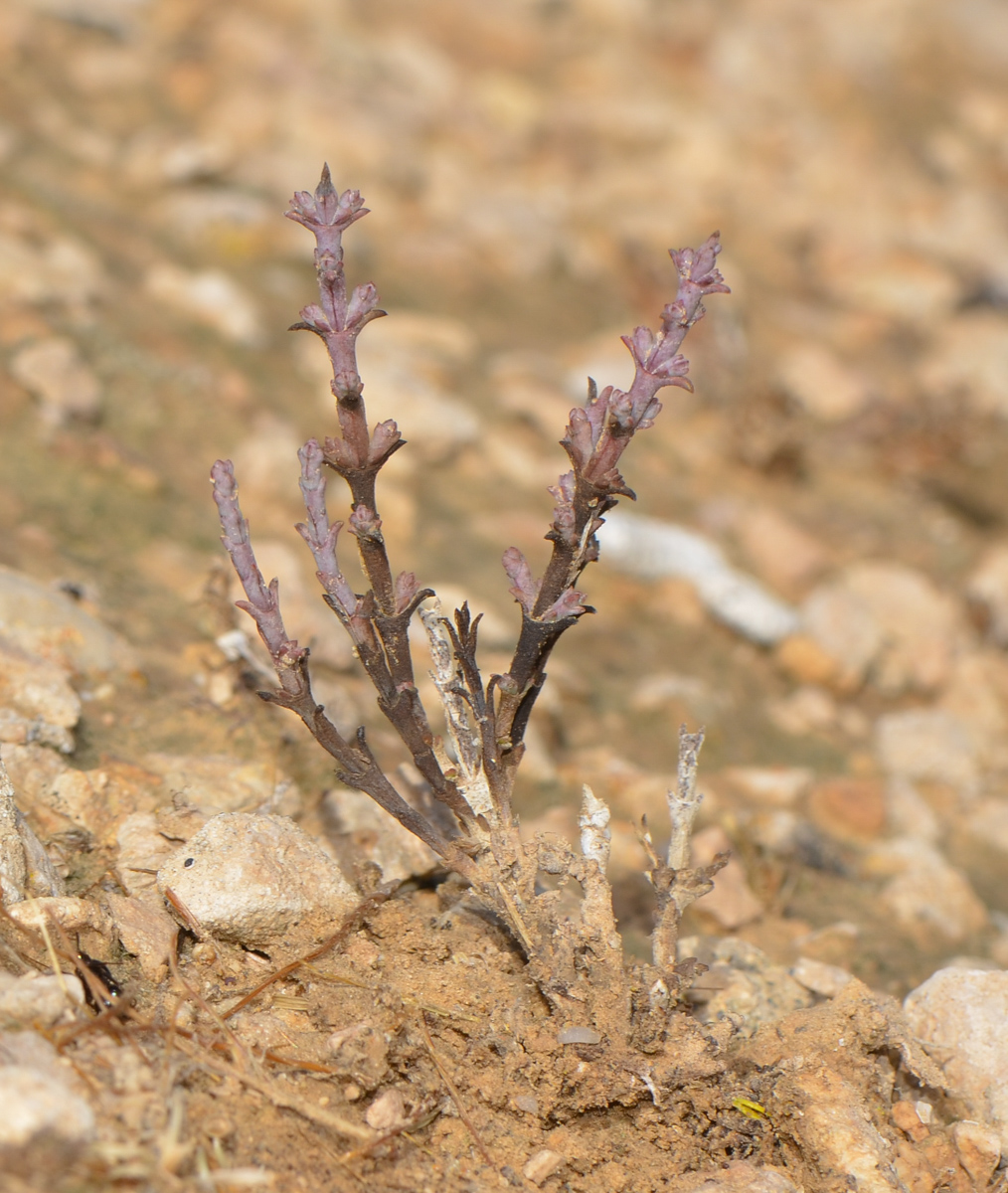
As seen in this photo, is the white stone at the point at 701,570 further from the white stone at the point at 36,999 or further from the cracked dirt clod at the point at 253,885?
the white stone at the point at 36,999

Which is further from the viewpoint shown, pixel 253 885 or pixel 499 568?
pixel 499 568

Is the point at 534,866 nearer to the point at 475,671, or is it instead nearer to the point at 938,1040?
the point at 475,671

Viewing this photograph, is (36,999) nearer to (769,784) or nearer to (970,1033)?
(970,1033)

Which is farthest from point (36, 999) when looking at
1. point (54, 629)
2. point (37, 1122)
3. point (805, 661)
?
point (805, 661)

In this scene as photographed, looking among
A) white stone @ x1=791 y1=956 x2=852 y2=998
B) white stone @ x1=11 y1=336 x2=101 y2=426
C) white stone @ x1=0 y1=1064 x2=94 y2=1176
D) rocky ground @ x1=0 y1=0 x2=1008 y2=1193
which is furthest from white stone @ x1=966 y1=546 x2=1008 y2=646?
white stone @ x1=0 y1=1064 x2=94 y2=1176

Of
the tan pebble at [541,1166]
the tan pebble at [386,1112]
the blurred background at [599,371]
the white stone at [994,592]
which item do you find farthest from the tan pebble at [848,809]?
the tan pebble at [386,1112]

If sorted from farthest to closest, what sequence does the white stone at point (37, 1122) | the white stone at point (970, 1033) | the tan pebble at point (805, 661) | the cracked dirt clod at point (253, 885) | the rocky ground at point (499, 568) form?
1. the tan pebble at point (805, 661)
2. the white stone at point (970, 1033)
3. the cracked dirt clod at point (253, 885)
4. the rocky ground at point (499, 568)
5. the white stone at point (37, 1122)
